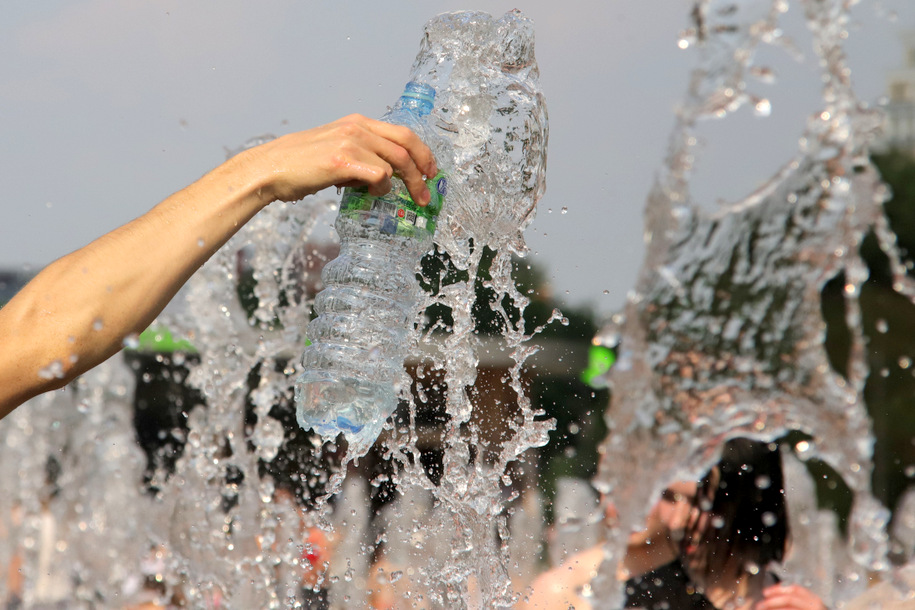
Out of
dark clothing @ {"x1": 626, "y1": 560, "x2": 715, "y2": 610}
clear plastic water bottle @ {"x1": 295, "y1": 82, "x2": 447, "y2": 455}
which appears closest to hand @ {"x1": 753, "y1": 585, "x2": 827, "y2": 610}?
dark clothing @ {"x1": 626, "y1": 560, "x2": 715, "y2": 610}

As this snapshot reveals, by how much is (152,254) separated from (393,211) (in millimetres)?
624

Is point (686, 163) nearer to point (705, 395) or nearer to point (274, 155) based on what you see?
point (705, 395)

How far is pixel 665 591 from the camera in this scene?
2.97m

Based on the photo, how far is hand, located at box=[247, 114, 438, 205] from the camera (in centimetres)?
180

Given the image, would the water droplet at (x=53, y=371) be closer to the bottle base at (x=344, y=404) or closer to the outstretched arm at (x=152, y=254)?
the outstretched arm at (x=152, y=254)

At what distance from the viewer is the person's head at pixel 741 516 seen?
2.79 metres

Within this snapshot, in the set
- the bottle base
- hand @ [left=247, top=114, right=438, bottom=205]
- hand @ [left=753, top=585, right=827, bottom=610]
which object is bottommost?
hand @ [left=753, top=585, right=827, bottom=610]

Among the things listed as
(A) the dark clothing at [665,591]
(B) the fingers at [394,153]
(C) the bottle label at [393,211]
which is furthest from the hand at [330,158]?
(A) the dark clothing at [665,591]

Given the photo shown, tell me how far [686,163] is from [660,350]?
0.53 meters

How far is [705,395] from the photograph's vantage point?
2434 mm

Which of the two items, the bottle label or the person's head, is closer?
the bottle label

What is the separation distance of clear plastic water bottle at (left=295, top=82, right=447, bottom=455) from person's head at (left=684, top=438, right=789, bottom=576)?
3.53 feet

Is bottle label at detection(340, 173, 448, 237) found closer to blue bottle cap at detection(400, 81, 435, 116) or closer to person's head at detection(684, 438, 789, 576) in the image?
blue bottle cap at detection(400, 81, 435, 116)

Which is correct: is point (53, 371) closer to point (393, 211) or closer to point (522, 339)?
point (393, 211)
